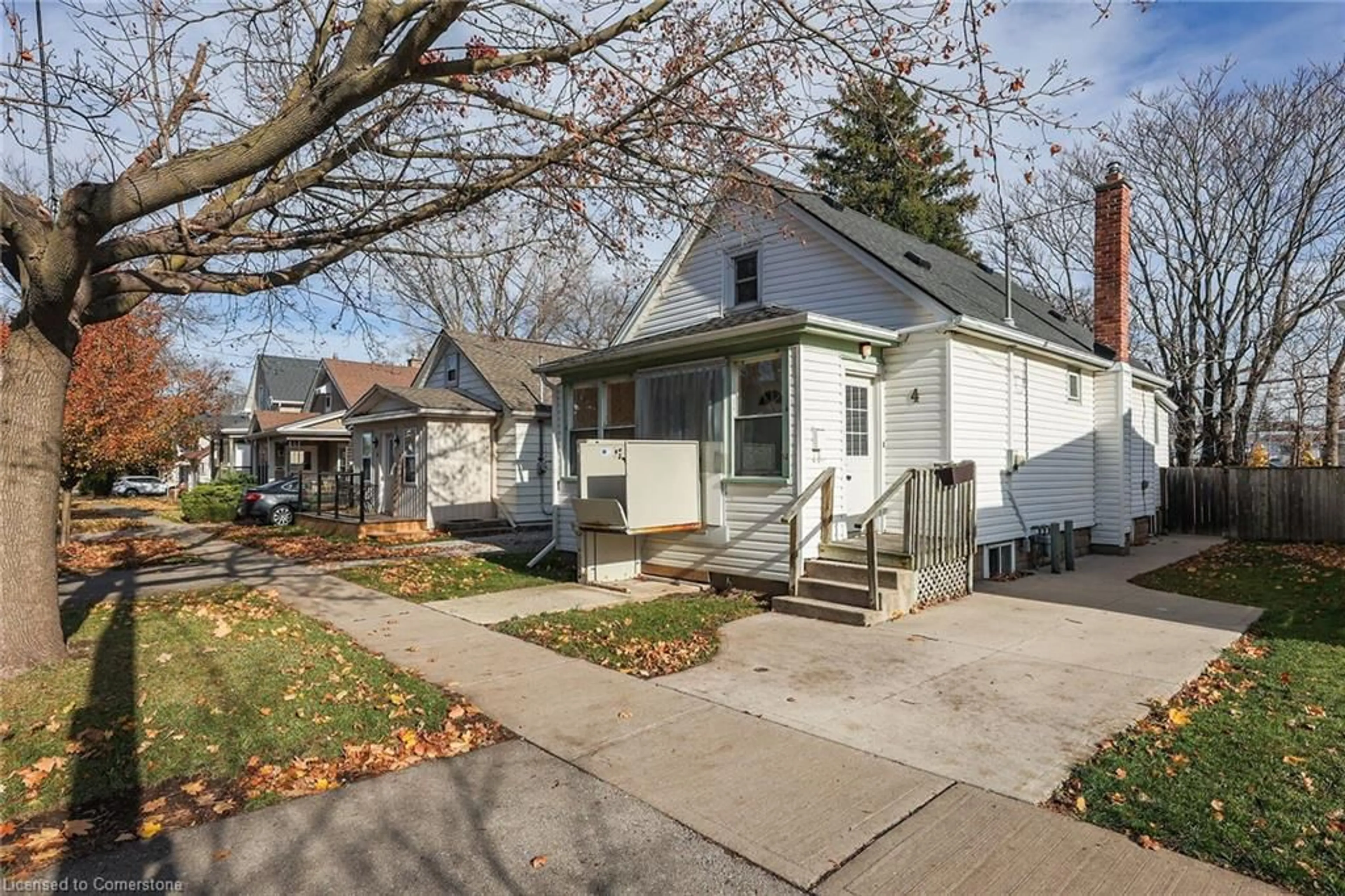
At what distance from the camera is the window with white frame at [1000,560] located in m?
10.4

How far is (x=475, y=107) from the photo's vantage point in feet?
21.0

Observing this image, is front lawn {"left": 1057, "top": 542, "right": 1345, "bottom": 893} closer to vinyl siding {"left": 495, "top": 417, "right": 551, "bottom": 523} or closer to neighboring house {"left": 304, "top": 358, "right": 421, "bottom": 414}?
vinyl siding {"left": 495, "top": 417, "right": 551, "bottom": 523}

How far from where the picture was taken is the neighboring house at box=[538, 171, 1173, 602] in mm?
8852

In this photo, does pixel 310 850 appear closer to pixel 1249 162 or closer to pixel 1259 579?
pixel 1259 579

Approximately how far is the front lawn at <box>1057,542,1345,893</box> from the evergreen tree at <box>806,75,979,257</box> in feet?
14.3

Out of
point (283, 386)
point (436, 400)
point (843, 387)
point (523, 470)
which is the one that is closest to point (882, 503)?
point (843, 387)

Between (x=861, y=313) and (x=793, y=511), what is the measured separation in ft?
12.2

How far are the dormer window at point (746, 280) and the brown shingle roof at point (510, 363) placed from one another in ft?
24.8

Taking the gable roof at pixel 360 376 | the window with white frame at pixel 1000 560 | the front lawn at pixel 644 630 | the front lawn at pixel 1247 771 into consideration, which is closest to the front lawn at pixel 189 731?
the front lawn at pixel 644 630

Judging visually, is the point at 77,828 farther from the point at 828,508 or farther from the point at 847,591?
the point at 828,508

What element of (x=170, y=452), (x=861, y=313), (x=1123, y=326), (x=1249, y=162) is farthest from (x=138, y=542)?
(x=1249, y=162)

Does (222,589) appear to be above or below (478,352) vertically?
below

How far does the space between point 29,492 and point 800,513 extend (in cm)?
711

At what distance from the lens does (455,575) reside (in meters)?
11.0
